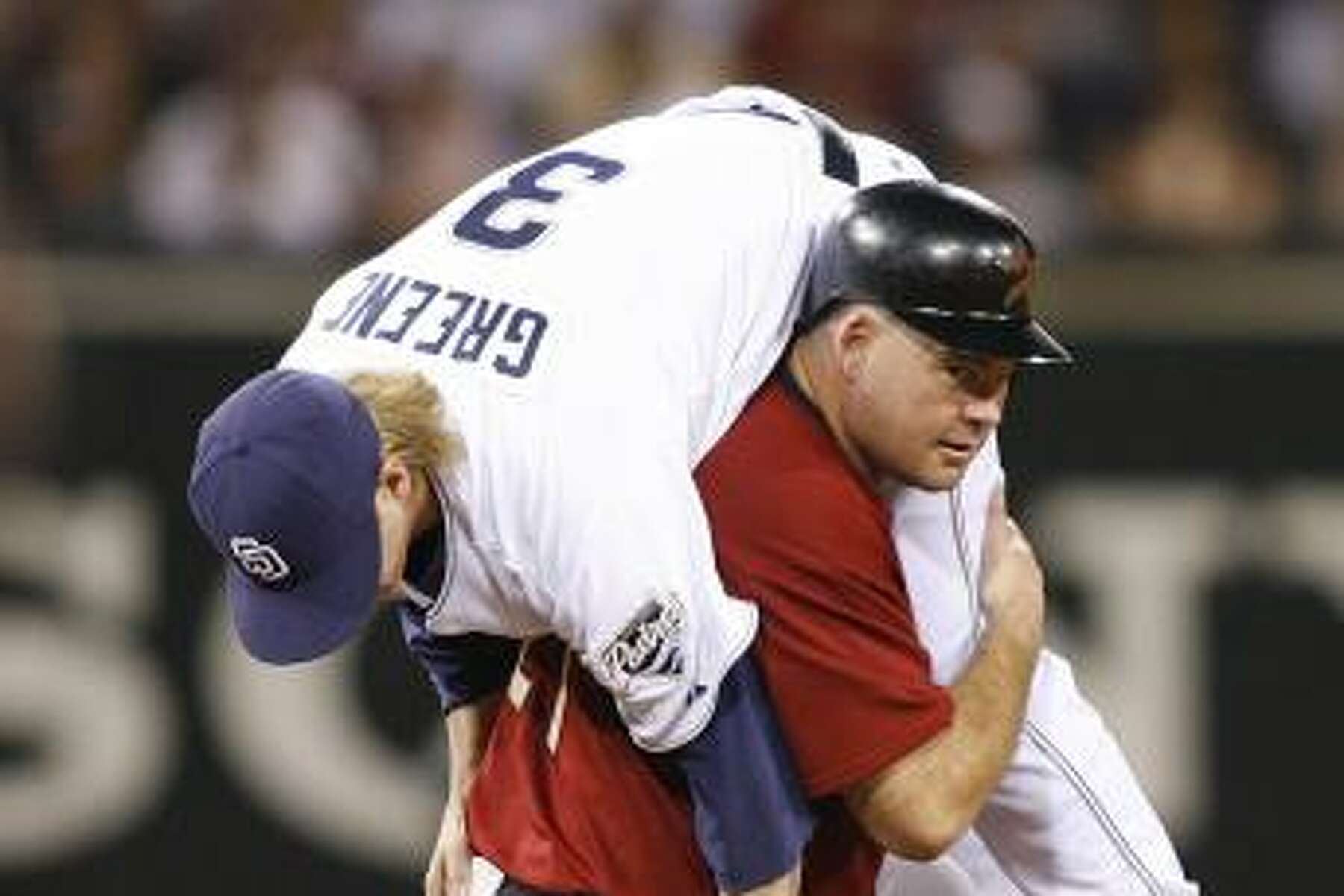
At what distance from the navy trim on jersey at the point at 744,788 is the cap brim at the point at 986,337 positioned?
0.40 metres

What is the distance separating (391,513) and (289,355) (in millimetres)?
263

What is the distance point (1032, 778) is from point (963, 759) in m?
0.28

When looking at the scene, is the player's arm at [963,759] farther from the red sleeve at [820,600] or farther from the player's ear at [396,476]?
the player's ear at [396,476]

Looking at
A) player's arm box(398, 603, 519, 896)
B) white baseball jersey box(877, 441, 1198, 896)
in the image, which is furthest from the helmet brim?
player's arm box(398, 603, 519, 896)

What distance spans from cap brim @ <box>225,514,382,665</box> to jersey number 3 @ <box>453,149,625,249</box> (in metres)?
0.40

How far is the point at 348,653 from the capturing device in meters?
6.32

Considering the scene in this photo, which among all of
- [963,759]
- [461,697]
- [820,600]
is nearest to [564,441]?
[820,600]

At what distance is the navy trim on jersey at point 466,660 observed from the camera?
14.1ft

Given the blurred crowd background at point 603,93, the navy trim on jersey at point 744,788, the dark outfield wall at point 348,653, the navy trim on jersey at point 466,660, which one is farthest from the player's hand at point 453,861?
the blurred crowd background at point 603,93

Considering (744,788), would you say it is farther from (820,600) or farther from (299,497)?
(299,497)

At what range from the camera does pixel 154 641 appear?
20.7ft

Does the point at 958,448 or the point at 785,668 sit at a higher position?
the point at 958,448

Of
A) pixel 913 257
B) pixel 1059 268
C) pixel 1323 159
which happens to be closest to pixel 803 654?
pixel 913 257

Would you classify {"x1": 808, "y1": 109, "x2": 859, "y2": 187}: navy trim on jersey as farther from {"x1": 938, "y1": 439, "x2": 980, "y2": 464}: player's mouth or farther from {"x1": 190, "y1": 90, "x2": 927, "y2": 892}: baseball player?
{"x1": 938, "y1": 439, "x2": 980, "y2": 464}: player's mouth
